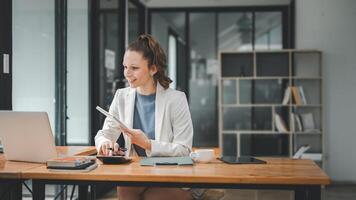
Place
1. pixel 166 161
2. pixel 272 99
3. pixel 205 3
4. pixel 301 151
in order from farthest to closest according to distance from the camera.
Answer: pixel 205 3
pixel 272 99
pixel 301 151
pixel 166 161

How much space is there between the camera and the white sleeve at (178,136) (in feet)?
7.86

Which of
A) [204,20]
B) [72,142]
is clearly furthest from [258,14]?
[72,142]

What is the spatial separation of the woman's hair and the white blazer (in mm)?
52

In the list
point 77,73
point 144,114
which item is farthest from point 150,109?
point 77,73

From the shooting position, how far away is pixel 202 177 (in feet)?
6.11

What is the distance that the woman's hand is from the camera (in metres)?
2.34

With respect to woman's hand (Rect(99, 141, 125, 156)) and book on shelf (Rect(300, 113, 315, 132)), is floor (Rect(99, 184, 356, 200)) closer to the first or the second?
book on shelf (Rect(300, 113, 315, 132))

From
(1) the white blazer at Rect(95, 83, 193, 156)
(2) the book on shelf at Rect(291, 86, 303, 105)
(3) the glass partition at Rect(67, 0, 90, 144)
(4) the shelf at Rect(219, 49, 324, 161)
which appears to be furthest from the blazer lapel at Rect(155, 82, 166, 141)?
(2) the book on shelf at Rect(291, 86, 303, 105)

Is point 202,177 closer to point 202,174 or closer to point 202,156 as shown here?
point 202,174

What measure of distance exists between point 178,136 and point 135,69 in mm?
441

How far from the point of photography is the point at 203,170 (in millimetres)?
2027

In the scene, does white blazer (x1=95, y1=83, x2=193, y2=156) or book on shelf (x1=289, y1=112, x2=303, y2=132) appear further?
book on shelf (x1=289, y1=112, x2=303, y2=132)

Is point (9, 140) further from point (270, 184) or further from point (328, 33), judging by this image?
point (328, 33)

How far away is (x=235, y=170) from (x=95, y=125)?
352cm
